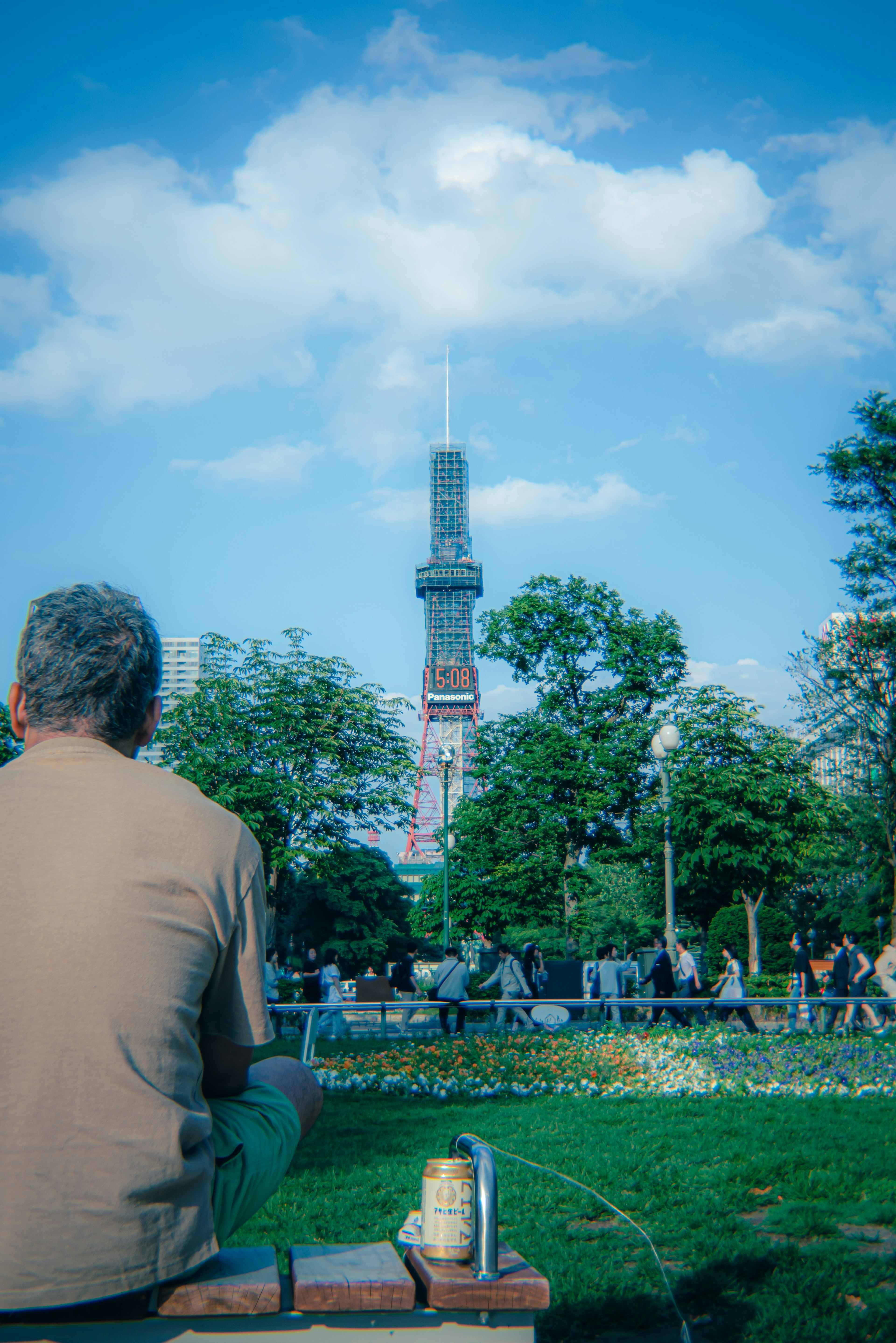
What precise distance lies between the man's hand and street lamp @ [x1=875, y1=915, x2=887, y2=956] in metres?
39.1

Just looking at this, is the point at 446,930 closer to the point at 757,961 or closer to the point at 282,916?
the point at 282,916

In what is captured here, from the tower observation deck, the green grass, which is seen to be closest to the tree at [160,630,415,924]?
the green grass

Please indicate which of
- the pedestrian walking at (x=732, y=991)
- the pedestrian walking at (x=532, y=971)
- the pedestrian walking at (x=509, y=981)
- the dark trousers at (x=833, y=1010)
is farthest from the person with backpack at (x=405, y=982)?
the dark trousers at (x=833, y=1010)

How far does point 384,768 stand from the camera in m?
37.2

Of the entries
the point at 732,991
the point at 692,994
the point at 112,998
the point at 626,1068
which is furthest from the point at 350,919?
the point at 112,998

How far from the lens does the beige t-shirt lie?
1.90m

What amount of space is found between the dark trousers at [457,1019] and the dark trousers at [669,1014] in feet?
9.48

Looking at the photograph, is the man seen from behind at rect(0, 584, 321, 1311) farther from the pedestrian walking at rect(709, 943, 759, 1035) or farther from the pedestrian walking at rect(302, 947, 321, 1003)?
the pedestrian walking at rect(302, 947, 321, 1003)

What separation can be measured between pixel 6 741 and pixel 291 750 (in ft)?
28.8

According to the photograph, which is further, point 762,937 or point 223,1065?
point 762,937

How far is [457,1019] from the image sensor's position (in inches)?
706

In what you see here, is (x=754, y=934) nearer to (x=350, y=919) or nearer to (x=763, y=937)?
(x=763, y=937)

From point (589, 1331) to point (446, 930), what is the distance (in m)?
25.5

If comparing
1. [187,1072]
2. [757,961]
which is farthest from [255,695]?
A: [187,1072]
